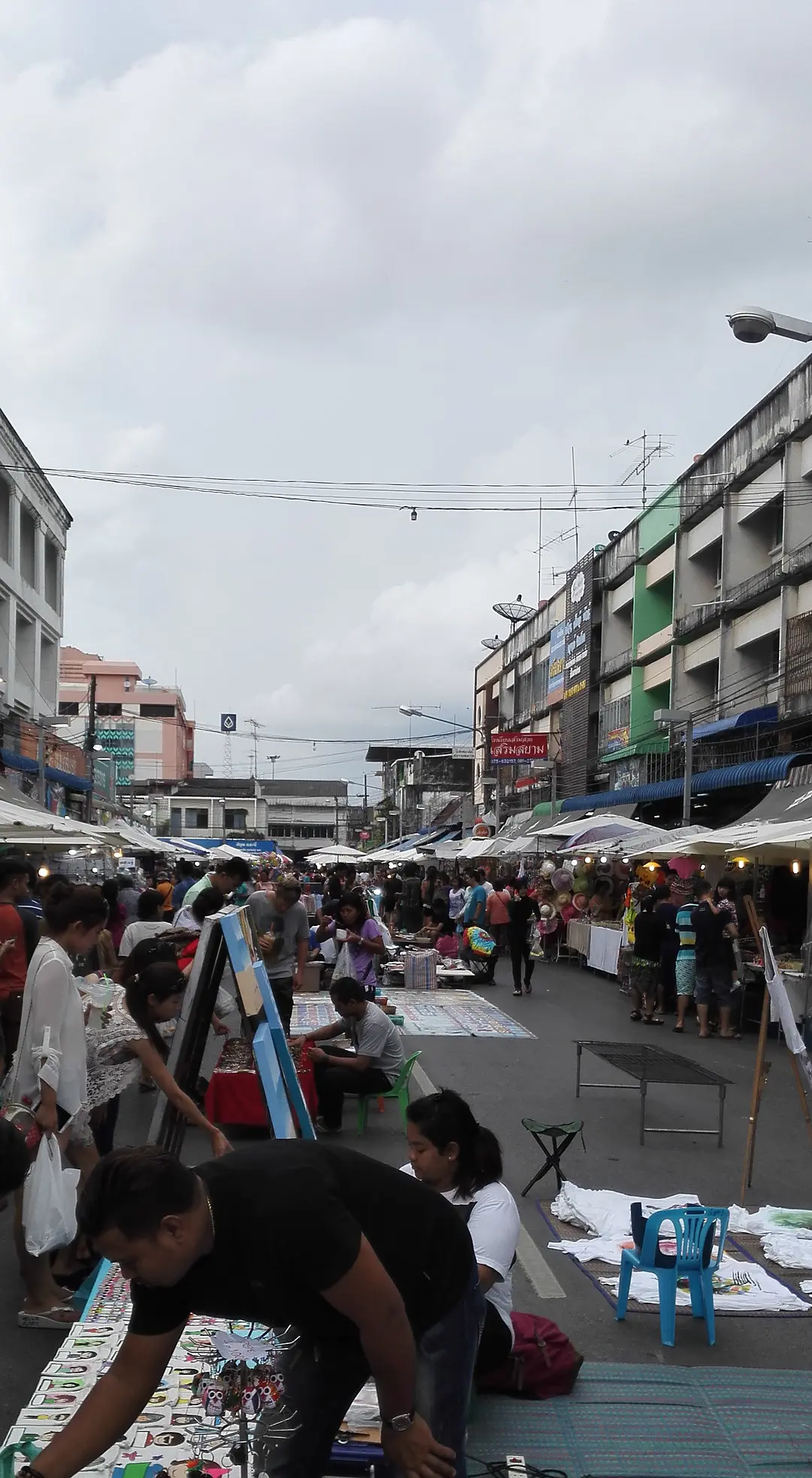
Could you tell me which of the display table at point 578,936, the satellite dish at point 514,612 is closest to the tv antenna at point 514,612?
the satellite dish at point 514,612

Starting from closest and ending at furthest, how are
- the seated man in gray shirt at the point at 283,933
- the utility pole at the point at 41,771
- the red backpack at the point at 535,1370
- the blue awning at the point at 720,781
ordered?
the red backpack at the point at 535,1370 → the seated man in gray shirt at the point at 283,933 → the blue awning at the point at 720,781 → the utility pole at the point at 41,771

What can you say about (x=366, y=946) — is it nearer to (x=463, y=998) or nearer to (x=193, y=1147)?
(x=193, y=1147)

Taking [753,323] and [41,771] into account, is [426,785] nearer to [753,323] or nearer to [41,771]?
[41,771]

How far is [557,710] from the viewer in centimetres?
5553

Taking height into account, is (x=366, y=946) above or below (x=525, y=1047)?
above

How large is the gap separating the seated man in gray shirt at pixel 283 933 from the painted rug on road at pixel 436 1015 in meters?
2.85

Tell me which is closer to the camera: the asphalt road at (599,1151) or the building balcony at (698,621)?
the asphalt road at (599,1151)

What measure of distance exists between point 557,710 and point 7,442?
3172cm

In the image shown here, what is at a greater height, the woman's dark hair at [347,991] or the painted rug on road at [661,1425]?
the woman's dark hair at [347,991]

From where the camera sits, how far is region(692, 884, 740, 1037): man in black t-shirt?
588 inches

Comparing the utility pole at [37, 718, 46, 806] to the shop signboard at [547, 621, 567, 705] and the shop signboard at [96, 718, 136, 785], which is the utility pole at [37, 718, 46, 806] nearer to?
the shop signboard at [547, 621, 567, 705]

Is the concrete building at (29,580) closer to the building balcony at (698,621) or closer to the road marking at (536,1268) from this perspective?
the building balcony at (698,621)

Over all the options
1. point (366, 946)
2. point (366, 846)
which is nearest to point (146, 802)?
point (366, 846)

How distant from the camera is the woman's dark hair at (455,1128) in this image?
398 centimetres
